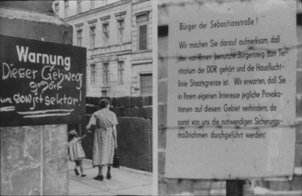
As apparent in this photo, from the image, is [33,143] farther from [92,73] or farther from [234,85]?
[234,85]

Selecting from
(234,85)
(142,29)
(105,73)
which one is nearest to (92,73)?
(105,73)

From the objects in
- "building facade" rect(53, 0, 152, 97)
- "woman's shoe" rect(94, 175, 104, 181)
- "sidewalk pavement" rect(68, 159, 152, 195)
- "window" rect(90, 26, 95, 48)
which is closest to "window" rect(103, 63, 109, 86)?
"building facade" rect(53, 0, 152, 97)

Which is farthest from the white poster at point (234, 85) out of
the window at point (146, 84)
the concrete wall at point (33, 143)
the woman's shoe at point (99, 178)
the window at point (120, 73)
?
the woman's shoe at point (99, 178)

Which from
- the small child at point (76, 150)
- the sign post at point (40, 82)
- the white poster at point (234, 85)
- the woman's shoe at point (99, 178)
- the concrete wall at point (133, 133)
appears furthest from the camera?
the woman's shoe at point (99, 178)

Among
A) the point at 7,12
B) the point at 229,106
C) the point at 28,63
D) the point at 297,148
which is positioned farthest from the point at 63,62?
the point at 297,148

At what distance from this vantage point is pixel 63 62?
1741 mm

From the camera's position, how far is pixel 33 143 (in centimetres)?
171

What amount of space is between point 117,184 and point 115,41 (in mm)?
783

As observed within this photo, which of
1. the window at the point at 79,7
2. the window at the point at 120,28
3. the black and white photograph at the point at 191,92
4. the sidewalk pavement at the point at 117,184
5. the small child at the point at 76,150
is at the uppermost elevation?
the window at the point at 79,7

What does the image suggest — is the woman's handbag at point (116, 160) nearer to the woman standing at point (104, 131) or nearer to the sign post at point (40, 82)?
the woman standing at point (104, 131)

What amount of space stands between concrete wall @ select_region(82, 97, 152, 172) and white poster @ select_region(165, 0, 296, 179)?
1.72 feet

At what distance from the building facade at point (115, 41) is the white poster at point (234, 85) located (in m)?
0.25

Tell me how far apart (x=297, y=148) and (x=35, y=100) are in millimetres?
1022

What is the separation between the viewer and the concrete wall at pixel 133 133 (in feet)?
7.65
